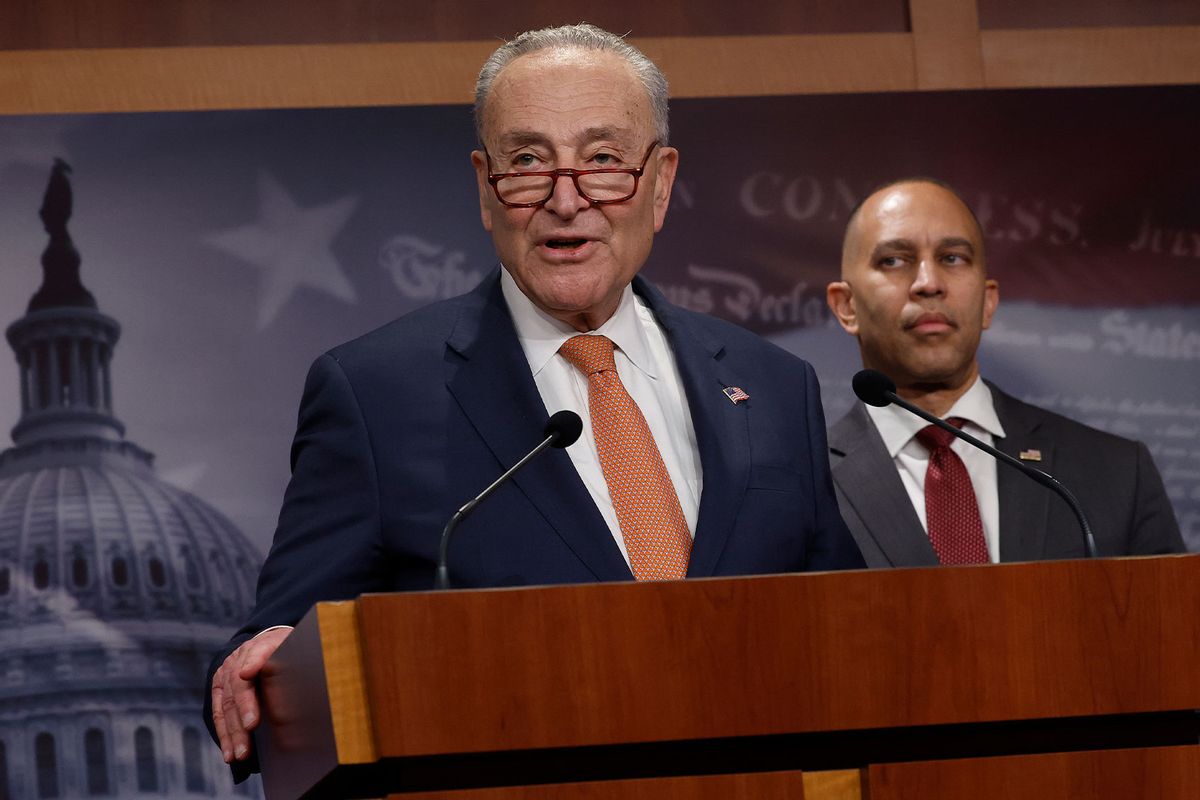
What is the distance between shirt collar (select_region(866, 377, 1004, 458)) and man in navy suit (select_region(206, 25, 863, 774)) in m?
0.85

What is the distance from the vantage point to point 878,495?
9.63ft

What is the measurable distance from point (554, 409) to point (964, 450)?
1.25 meters

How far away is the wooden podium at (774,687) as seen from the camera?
4.13 ft

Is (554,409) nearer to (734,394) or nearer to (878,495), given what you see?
(734,394)

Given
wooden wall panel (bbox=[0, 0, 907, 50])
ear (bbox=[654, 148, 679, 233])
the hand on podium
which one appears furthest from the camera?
wooden wall panel (bbox=[0, 0, 907, 50])

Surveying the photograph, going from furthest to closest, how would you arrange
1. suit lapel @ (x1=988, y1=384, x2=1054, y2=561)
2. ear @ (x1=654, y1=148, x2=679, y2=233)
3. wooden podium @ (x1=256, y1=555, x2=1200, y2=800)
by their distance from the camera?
suit lapel @ (x1=988, y1=384, x2=1054, y2=561) < ear @ (x1=654, y1=148, x2=679, y2=233) < wooden podium @ (x1=256, y1=555, x2=1200, y2=800)

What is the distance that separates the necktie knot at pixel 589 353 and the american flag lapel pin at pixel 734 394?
151 mm

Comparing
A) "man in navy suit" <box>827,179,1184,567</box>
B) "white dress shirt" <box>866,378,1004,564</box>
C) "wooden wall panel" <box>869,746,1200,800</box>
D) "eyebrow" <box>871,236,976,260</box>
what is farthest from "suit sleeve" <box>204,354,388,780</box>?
"eyebrow" <box>871,236,976,260</box>

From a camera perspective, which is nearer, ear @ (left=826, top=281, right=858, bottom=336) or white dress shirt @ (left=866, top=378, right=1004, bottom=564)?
white dress shirt @ (left=866, top=378, right=1004, bottom=564)

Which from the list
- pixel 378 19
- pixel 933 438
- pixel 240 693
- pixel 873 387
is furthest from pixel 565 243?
pixel 378 19

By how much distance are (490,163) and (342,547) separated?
57cm

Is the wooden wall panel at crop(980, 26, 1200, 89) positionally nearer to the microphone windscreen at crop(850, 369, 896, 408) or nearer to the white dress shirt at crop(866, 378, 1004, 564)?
the white dress shirt at crop(866, 378, 1004, 564)

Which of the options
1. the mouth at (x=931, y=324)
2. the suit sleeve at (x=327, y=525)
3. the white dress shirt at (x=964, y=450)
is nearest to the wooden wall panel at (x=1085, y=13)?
the mouth at (x=931, y=324)

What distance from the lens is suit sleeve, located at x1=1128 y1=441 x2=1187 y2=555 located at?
9.71 ft
